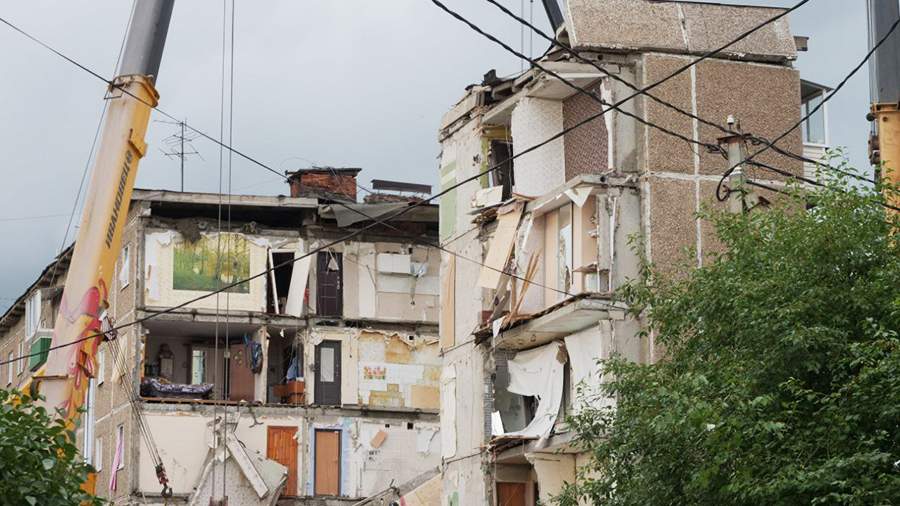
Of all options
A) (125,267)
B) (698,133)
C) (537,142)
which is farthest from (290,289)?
(698,133)

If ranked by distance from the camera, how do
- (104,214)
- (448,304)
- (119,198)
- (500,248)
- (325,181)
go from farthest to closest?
(325,181)
(448,304)
(500,248)
(119,198)
(104,214)

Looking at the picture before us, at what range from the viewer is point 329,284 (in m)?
51.1

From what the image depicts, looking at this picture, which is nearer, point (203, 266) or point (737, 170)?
point (737, 170)

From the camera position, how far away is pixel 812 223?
68.9ft

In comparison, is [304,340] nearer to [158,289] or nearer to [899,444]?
[158,289]

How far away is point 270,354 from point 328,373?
8.22ft

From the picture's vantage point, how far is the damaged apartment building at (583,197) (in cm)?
3262

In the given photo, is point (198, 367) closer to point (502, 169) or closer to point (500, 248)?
point (502, 169)

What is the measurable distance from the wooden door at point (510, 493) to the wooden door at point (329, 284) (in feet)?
51.6

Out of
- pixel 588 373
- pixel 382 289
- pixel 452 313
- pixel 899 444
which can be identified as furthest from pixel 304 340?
pixel 899 444

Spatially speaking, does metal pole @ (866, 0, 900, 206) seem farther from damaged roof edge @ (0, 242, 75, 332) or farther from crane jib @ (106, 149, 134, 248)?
damaged roof edge @ (0, 242, 75, 332)

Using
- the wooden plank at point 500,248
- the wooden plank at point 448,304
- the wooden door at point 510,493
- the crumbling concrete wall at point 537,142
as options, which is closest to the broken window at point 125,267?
the wooden plank at point 448,304

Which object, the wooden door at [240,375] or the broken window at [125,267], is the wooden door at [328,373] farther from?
the broken window at [125,267]

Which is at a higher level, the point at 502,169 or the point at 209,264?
the point at 502,169
